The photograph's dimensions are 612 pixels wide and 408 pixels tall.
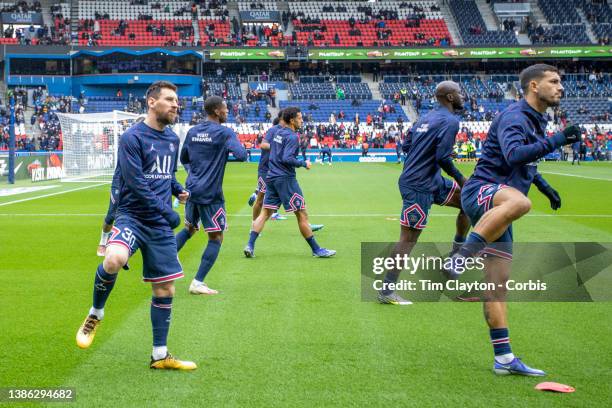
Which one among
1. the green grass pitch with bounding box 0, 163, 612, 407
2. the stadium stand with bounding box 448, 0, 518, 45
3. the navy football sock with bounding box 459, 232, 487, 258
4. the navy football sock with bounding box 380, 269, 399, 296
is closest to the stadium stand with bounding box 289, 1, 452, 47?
the stadium stand with bounding box 448, 0, 518, 45

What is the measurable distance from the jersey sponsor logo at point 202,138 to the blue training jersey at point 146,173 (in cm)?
248

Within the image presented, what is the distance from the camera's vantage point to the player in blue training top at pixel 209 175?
7879 mm

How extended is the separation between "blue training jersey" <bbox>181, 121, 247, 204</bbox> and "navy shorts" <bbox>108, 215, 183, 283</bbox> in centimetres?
261

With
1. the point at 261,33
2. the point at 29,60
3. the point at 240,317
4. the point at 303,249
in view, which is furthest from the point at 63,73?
the point at 240,317

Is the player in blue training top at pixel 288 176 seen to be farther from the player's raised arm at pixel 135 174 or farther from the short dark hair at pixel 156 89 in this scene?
the player's raised arm at pixel 135 174

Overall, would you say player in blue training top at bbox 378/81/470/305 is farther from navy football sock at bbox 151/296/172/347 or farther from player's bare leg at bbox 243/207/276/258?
player's bare leg at bbox 243/207/276/258

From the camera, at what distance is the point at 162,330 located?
5207 mm

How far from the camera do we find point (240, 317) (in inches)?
266

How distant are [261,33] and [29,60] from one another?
2170 cm

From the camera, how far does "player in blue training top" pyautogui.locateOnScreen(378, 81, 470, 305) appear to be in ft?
23.3

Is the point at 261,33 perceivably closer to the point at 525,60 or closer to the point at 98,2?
the point at 98,2

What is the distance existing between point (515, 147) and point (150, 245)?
2.65 meters

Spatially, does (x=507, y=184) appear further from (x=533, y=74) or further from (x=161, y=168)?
(x=161, y=168)

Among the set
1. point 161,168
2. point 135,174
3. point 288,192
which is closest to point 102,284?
point 135,174
